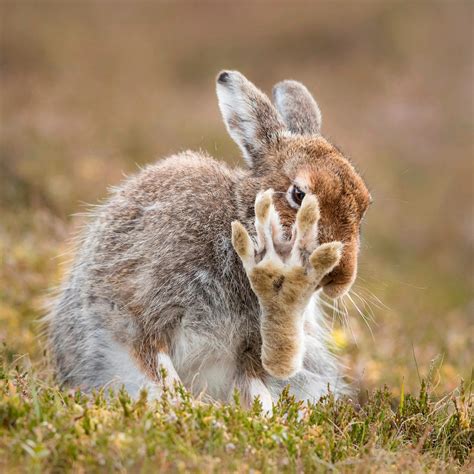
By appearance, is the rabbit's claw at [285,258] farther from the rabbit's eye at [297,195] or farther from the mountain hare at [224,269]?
the rabbit's eye at [297,195]

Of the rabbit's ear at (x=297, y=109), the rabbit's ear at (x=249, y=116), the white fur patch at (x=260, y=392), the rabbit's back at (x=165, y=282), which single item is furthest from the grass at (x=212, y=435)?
the rabbit's ear at (x=297, y=109)

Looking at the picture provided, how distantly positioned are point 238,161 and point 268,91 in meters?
12.7

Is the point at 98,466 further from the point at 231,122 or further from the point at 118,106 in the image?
the point at 118,106

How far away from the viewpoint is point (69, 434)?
166 inches

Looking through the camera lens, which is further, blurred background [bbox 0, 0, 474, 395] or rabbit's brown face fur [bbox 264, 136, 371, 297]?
blurred background [bbox 0, 0, 474, 395]

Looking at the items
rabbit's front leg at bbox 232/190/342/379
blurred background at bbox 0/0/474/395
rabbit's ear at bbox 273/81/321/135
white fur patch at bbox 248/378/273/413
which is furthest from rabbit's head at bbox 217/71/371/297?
white fur patch at bbox 248/378/273/413

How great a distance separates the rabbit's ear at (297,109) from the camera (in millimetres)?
6832

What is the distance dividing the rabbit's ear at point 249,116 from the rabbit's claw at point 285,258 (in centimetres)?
119

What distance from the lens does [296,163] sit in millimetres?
5895

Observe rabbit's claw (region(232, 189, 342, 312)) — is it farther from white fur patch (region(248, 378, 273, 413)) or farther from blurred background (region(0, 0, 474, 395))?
blurred background (region(0, 0, 474, 395))

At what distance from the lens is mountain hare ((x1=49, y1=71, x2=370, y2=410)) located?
5.26 m

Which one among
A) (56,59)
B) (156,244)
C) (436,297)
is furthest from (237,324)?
(56,59)

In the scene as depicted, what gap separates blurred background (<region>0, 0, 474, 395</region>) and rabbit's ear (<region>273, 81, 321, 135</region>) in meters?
Answer: 0.55

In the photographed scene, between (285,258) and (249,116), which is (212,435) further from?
(249,116)
